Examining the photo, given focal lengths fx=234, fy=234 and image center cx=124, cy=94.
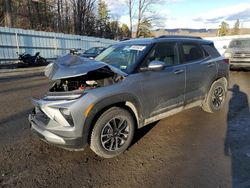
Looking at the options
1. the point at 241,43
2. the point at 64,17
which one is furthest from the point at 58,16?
the point at 241,43

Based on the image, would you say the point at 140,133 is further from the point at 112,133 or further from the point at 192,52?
the point at 192,52

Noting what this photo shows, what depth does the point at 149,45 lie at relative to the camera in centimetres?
429

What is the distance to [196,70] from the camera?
4.88m

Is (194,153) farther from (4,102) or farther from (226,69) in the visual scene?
(4,102)

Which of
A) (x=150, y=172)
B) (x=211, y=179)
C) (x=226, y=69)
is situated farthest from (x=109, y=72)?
(x=226, y=69)

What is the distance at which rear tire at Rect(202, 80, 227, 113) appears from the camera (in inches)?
212

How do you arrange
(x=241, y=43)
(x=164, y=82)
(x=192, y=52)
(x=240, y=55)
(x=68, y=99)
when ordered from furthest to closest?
(x=241, y=43) < (x=240, y=55) < (x=192, y=52) < (x=164, y=82) < (x=68, y=99)

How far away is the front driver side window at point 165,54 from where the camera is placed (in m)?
4.25

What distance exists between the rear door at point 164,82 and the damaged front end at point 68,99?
537mm

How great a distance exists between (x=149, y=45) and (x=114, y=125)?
1.65 meters

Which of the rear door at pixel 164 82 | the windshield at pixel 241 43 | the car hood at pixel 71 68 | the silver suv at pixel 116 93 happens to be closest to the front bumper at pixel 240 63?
the windshield at pixel 241 43

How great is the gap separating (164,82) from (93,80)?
1.34m

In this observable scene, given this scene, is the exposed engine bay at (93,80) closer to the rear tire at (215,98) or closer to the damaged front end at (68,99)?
the damaged front end at (68,99)

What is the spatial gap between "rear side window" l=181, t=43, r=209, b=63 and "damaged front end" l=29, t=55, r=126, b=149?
173 cm
